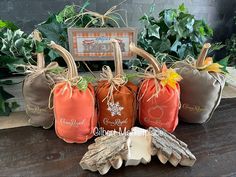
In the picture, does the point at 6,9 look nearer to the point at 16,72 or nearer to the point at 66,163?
the point at 16,72

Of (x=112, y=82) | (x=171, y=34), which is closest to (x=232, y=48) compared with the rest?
(x=171, y=34)

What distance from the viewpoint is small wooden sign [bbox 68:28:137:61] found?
767 mm

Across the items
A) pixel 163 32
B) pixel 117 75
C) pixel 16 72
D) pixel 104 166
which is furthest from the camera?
pixel 163 32

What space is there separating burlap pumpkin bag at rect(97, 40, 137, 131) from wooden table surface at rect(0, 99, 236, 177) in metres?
0.11

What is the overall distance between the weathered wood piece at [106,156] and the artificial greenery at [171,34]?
0.41 m

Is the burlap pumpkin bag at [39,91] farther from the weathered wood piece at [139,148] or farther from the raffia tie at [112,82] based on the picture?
the weathered wood piece at [139,148]

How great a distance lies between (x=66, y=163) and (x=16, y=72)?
43 cm

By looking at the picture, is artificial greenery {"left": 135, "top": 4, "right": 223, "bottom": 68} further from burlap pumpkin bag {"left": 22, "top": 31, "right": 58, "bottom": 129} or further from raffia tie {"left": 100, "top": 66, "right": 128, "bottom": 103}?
burlap pumpkin bag {"left": 22, "top": 31, "right": 58, "bottom": 129}

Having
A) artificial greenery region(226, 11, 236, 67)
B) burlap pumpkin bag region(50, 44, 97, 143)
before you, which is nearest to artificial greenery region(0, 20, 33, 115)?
burlap pumpkin bag region(50, 44, 97, 143)

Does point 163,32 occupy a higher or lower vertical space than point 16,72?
higher

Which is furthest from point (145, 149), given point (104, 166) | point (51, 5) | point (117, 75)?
point (51, 5)

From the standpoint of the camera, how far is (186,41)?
1063 mm

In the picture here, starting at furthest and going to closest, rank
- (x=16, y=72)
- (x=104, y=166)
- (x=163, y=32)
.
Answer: (x=163, y=32) → (x=16, y=72) → (x=104, y=166)

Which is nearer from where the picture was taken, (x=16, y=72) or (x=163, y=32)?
(x=16, y=72)
